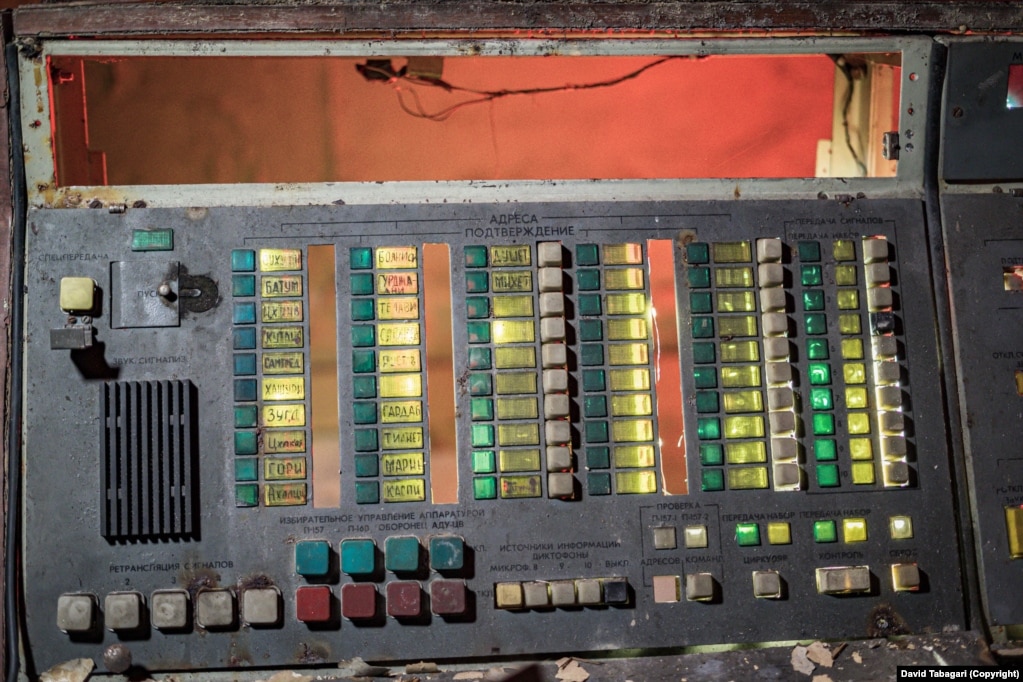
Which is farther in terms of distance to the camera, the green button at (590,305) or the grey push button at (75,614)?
the green button at (590,305)

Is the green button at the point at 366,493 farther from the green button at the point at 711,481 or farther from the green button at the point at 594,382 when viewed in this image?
the green button at the point at 711,481

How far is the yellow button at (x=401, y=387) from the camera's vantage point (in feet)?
3.81

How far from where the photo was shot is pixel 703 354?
1190 millimetres

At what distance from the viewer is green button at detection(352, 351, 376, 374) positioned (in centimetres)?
116

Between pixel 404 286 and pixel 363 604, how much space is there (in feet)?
1.54

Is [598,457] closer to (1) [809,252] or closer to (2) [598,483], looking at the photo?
(2) [598,483]

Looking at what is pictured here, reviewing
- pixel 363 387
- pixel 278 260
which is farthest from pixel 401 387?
pixel 278 260

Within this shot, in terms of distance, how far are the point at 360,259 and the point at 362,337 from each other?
0.12 meters

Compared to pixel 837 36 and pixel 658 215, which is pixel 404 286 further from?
pixel 837 36

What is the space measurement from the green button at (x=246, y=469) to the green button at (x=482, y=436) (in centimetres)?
33

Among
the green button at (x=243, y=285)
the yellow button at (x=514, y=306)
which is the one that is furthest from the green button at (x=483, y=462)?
the green button at (x=243, y=285)

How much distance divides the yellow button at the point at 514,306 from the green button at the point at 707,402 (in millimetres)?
290

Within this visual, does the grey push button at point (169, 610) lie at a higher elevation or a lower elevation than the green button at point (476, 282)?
lower

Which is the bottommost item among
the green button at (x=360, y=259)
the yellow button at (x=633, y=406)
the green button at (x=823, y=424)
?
the green button at (x=823, y=424)
